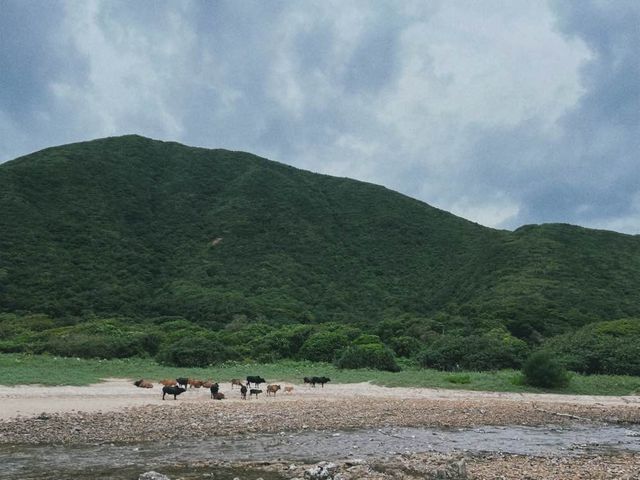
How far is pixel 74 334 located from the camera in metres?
43.8

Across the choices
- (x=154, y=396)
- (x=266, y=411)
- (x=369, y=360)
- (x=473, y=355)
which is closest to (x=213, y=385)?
(x=154, y=396)

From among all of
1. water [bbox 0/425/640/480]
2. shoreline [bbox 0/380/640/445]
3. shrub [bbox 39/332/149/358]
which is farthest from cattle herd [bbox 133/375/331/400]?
shrub [bbox 39/332/149/358]

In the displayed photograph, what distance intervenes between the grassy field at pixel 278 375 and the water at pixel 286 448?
11.0 metres

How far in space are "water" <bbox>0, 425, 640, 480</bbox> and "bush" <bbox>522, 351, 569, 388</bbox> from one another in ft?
34.7

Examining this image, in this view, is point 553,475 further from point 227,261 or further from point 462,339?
point 227,261

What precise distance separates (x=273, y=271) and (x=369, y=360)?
4514cm

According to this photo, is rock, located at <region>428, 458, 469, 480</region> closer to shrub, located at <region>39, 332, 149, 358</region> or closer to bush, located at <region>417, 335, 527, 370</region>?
bush, located at <region>417, 335, 527, 370</region>

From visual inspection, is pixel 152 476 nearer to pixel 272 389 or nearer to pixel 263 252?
pixel 272 389

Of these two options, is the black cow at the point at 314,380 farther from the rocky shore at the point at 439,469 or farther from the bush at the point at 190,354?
the rocky shore at the point at 439,469

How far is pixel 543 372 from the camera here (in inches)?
1207

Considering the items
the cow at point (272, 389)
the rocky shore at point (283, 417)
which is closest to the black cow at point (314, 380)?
the cow at point (272, 389)

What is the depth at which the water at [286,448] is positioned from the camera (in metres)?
12.1

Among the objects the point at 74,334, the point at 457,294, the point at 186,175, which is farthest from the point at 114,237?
the point at 457,294

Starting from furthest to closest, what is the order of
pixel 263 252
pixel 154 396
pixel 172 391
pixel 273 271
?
pixel 263 252
pixel 273 271
pixel 154 396
pixel 172 391
